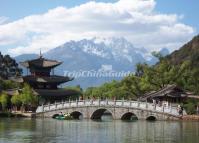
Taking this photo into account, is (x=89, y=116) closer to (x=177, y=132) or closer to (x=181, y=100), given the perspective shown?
(x=181, y=100)

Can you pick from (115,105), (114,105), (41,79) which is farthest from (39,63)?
(115,105)

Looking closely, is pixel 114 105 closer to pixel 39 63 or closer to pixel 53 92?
pixel 53 92

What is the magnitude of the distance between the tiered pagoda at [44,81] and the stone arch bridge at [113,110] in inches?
295

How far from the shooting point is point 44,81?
260 feet

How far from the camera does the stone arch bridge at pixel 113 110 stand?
59134 millimetres

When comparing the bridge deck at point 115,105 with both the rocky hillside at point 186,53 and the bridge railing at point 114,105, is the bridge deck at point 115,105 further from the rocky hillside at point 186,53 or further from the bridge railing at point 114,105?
the rocky hillside at point 186,53

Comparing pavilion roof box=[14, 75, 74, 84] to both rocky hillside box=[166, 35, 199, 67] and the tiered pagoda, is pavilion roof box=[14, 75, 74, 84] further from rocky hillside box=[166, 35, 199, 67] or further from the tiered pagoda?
rocky hillside box=[166, 35, 199, 67]

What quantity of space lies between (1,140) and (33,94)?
127 ft

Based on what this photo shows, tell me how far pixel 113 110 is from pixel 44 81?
18.1 meters

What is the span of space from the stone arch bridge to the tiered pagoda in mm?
7485

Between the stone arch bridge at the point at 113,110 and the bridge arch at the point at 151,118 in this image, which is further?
the bridge arch at the point at 151,118

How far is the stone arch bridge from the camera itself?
5913 centimetres

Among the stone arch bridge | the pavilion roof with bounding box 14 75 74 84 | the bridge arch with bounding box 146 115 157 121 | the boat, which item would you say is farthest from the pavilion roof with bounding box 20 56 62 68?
the bridge arch with bounding box 146 115 157 121

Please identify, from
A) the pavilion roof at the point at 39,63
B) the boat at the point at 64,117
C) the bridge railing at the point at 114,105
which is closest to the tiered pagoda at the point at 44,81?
the pavilion roof at the point at 39,63
